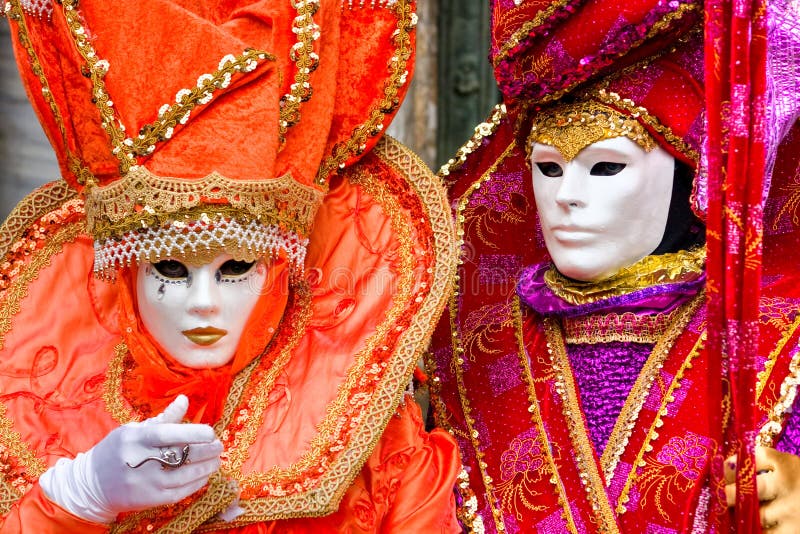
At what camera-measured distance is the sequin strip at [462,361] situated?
2.23 m

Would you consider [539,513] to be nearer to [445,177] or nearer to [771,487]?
[771,487]

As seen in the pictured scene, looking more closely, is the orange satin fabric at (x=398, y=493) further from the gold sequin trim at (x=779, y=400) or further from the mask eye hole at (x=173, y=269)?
the gold sequin trim at (x=779, y=400)

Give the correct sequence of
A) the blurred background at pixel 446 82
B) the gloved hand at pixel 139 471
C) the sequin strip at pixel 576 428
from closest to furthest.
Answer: the gloved hand at pixel 139 471
the sequin strip at pixel 576 428
the blurred background at pixel 446 82

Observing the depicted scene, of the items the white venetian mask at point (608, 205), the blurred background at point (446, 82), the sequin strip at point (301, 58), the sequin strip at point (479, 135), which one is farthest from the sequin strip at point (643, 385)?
the blurred background at point (446, 82)

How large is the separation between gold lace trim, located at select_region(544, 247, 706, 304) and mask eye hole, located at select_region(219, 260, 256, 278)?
0.65 m

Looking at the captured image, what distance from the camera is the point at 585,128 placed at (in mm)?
2176

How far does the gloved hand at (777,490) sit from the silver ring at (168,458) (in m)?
0.91

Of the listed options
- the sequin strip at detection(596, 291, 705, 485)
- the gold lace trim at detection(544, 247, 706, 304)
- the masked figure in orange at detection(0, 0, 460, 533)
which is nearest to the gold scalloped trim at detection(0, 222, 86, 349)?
the masked figure in orange at detection(0, 0, 460, 533)

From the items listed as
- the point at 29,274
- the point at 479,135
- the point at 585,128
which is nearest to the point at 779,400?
the point at 585,128

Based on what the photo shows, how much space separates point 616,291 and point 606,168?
0.24 m

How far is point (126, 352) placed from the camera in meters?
2.31

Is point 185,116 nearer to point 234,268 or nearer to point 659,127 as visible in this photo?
point 234,268

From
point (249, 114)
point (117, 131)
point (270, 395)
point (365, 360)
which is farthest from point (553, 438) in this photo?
point (117, 131)

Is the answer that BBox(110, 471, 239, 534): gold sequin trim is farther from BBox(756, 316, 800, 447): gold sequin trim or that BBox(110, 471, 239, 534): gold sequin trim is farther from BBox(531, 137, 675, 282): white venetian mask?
BBox(756, 316, 800, 447): gold sequin trim
